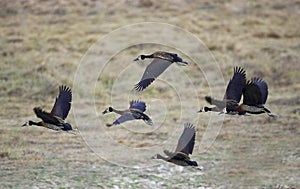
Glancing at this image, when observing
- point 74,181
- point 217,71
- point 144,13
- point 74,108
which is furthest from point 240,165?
point 144,13

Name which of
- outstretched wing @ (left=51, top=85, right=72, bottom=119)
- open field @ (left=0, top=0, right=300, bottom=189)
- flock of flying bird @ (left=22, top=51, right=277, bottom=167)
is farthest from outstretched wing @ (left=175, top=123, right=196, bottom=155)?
open field @ (left=0, top=0, right=300, bottom=189)

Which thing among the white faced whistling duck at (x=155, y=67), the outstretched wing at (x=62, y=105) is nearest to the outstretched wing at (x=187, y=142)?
the white faced whistling duck at (x=155, y=67)

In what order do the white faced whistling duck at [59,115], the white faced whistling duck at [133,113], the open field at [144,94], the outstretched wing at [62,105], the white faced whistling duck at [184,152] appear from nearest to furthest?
the white faced whistling duck at [59,115]
the white faced whistling duck at [133,113]
the outstretched wing at [62,105]
the white faced whistling duck at [184,152]
the open field at [144,94]

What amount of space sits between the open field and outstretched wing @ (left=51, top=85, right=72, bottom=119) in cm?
443

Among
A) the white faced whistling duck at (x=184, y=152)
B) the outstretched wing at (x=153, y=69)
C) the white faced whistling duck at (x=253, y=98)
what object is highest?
A: the outstretched wing at (x=153, y=69)

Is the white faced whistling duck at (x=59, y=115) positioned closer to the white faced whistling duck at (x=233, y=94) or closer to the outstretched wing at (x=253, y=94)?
the white faced whistling duck at (x=233, y=94)

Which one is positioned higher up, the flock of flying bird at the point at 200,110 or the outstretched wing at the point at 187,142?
the flock of flying bird at the point at 200,110

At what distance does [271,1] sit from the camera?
3080 centimetres

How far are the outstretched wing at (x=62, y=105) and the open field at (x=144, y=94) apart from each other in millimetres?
4435

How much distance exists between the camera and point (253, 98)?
8125mm

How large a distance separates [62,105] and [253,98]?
2144mm

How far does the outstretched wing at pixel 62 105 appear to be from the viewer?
8211 mm

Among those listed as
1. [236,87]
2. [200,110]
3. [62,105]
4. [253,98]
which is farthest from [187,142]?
[62,105]

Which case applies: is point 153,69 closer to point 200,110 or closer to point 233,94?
point 200,110
